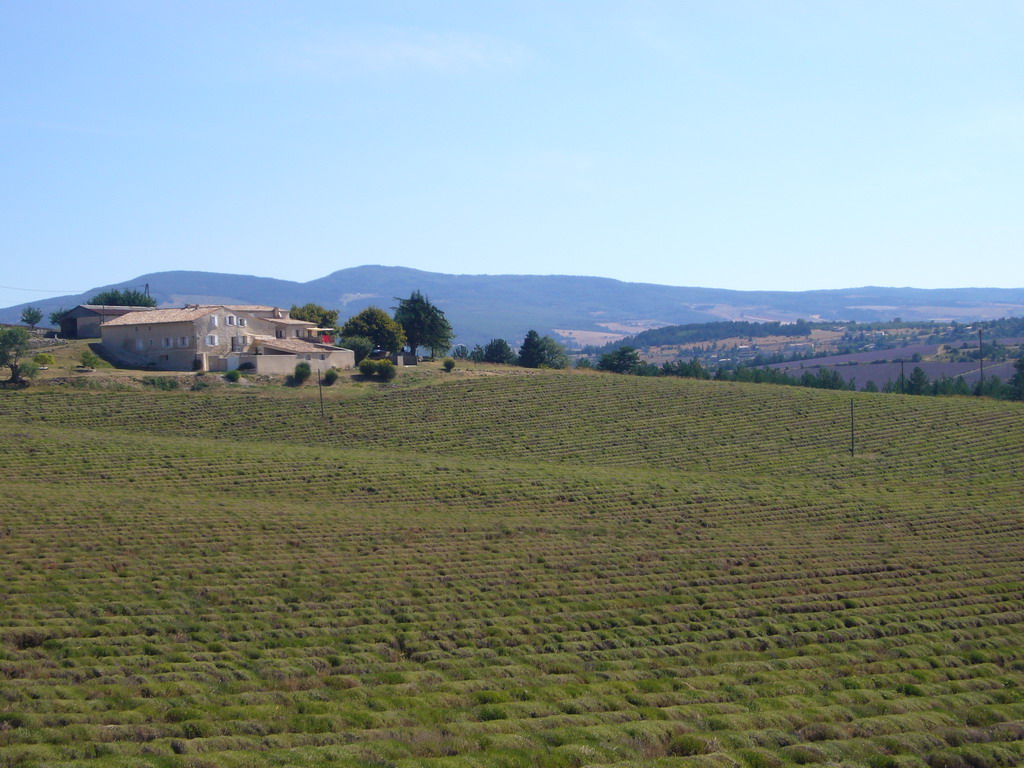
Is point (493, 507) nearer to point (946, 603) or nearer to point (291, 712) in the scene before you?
point (946, 603)

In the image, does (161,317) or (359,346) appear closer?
(161,317)

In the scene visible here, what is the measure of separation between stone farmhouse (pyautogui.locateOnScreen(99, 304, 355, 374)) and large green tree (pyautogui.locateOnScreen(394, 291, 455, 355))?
13.2m

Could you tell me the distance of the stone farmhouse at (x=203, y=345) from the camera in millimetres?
60562

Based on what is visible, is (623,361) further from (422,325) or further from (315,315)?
(315,315)

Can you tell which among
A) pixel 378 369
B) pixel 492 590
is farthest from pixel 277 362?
pixel 492 590

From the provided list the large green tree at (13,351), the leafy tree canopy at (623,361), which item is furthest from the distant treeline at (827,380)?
the large green tree at (13,351)

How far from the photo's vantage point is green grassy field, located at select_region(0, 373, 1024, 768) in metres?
15.2

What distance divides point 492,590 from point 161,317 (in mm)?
43739

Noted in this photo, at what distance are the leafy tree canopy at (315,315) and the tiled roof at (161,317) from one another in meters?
21.1

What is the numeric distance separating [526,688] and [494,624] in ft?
14.2

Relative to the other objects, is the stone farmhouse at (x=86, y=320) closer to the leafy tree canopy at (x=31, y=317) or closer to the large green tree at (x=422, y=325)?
the leafy tree canopy at (x=31, y=317)

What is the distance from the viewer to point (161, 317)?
204ft

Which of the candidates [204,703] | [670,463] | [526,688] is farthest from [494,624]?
[670,463]

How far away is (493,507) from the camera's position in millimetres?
37062
